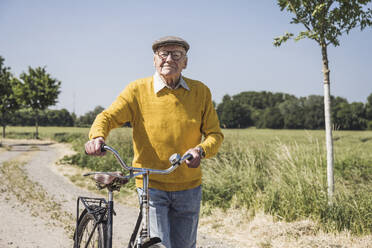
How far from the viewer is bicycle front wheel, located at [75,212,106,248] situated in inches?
81.0

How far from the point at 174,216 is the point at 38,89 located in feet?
88.4

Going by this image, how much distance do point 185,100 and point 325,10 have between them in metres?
3.35

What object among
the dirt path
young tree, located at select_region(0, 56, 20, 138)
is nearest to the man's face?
the dirt path

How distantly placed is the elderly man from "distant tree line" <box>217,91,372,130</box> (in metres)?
3.85

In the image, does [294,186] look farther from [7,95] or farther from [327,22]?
[7,95]

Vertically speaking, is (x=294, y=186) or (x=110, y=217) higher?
(x=110, y=217)

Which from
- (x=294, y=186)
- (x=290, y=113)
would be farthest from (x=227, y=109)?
(x=290, y=113)

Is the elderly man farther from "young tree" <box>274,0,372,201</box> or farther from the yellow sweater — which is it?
"young tree" <box>274,0,372,201</box>

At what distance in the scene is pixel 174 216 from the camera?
2424mm

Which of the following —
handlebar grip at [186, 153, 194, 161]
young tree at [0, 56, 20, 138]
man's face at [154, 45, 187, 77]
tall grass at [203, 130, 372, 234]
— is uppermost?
young tree at [0, 56, 20, 138]

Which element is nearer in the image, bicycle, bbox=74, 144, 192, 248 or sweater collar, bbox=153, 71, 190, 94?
bicycle, bbox=74, 144, 192, 248

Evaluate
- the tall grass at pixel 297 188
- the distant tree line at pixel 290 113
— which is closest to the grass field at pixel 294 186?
the tall grass at pixel 297 188

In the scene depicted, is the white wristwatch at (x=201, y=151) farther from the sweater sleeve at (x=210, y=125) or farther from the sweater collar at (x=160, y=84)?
the sweater collar at (x=160, y=84)

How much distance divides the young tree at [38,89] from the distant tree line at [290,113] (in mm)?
15305
